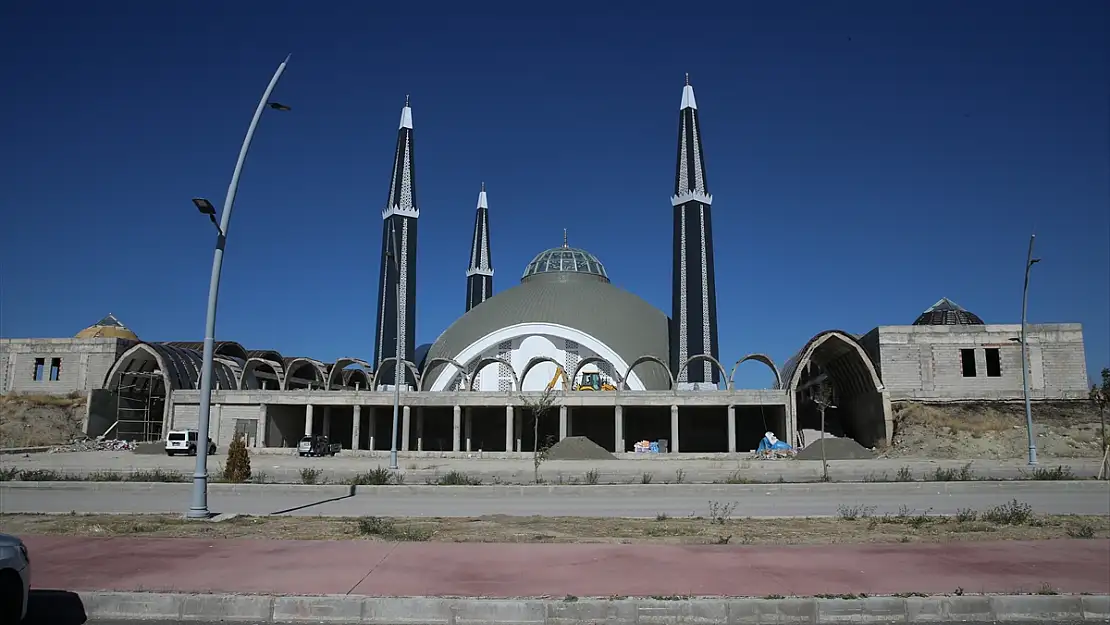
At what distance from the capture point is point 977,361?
36.7 metres

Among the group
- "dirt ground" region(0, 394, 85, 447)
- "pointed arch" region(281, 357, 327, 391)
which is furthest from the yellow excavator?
"dirt ground" region(0, 394, 85, 447)

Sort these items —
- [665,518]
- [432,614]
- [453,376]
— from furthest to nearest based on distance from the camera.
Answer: [453,376], [665,518], [432,614]

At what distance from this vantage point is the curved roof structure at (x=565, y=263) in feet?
217

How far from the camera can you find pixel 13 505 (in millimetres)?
14328

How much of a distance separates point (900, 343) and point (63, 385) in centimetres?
4758

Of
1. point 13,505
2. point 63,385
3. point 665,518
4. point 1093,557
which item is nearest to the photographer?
point 1093,557

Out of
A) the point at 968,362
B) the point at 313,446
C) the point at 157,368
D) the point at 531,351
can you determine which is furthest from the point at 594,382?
the point at 157,368

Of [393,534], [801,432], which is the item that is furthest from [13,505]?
[801,432]

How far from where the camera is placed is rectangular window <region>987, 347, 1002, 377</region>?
120 feet

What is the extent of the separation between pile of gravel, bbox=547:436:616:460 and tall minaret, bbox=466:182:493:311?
1581 inches

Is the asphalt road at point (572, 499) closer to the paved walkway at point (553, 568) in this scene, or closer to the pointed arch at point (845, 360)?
the paved walkway at point (553, 568)

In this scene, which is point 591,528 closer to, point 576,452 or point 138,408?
point 576,452

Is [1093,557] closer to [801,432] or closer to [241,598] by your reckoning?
[241,598]

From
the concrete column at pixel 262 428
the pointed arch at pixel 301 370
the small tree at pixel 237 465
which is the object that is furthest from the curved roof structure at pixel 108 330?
the small tree at pixel 237 465
